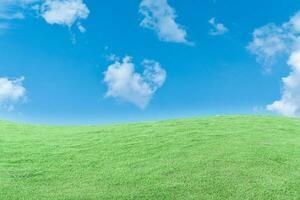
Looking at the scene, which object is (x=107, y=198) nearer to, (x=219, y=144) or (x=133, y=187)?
(x=133, y=187)

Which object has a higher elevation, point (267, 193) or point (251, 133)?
point (251, 133)

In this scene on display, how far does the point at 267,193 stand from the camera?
1184 cm

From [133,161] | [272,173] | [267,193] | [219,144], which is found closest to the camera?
[267,193]

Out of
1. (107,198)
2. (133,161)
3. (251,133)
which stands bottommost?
(107,198)

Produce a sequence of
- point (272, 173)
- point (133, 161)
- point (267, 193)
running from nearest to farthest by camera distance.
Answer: point (267, 193)
point (272, 173)
point (133, 161)

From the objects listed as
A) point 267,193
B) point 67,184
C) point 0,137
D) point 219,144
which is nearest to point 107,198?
point 67,184

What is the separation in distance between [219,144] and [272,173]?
2.60 meters

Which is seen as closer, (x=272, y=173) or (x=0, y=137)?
(x=272, y=173)

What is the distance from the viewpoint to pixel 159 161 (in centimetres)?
1411

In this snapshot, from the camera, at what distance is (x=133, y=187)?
12.4 metres

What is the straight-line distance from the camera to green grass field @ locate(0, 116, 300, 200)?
12.2 meters

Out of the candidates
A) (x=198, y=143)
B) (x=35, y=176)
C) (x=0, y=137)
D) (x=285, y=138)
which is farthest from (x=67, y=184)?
(x=285, y=138)

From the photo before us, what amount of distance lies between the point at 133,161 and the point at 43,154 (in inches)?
126

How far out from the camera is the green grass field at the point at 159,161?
12.2 m
